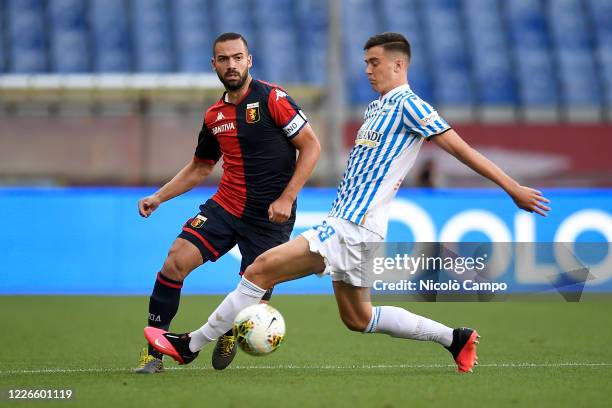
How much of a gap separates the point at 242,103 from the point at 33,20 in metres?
19.1

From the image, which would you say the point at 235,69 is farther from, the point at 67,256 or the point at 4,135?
the point at 4,135

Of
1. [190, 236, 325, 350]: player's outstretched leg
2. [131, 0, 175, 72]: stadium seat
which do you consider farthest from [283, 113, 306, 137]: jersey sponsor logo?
[131, 0, 175, 72]: stadium seat

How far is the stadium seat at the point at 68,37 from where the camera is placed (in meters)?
25.0

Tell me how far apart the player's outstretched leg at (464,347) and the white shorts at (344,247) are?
2.37 feet

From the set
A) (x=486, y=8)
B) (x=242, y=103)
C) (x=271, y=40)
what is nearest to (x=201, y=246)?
(x=242, y=103)

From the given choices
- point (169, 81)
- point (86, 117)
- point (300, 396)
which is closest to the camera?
point (300, 396)

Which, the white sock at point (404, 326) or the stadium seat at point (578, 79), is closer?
the white sock at point (404, 326)

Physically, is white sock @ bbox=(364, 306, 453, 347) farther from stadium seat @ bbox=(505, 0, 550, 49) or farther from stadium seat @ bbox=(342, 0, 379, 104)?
stadium seat @ bbox=(505, 0, 550, 49)

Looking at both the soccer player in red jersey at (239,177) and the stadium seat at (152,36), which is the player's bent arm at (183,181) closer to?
the soccer player in red jersey at (239,177)

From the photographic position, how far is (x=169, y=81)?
17844mm

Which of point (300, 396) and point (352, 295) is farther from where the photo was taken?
point (352, 295)

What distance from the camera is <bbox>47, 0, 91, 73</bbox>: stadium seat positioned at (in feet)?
82.2

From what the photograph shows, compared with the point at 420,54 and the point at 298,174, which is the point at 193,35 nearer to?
the point at 420,54

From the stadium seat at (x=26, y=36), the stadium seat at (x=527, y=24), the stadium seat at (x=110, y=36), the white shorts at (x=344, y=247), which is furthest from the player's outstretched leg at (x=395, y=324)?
the stadium seat at (x=527, y=24)
